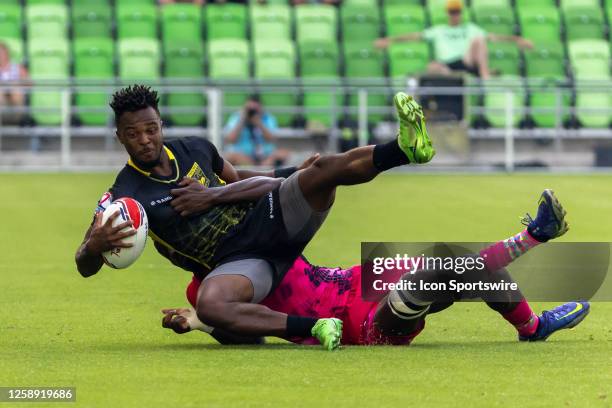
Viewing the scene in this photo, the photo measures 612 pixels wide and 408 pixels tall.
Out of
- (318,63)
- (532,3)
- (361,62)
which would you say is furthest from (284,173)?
(532,3)

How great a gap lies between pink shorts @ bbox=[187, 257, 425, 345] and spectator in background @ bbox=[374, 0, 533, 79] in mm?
15780

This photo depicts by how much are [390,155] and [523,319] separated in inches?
51.9

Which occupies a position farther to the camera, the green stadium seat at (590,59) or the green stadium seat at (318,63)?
the green stadium seat at (590,59)

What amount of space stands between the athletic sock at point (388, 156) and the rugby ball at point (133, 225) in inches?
55.0

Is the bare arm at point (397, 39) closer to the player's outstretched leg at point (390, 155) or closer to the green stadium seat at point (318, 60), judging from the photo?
the green stadium seat at point (318, 60)

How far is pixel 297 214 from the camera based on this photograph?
Result: 8.79 meters

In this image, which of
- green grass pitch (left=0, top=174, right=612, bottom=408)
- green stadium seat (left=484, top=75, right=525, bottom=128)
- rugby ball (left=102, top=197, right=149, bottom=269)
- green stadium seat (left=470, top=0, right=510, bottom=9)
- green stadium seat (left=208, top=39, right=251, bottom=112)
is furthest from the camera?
green stadium seat (left=470, top=0, right=510, bottom=9)

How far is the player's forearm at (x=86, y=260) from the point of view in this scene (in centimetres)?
860

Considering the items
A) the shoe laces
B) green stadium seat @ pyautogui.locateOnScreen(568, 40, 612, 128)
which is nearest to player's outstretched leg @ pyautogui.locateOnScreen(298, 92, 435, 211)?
the shoe laces

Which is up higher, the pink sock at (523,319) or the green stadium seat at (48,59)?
the green stadium seat at (48,59)

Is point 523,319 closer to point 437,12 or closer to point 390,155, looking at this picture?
point 390,155

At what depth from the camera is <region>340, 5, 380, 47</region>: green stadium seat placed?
86.0 feet

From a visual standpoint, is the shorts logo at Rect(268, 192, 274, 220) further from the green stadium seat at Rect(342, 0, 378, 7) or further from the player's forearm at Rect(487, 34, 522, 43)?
the green stadium seat at Rect(342, 0, 378, 7)

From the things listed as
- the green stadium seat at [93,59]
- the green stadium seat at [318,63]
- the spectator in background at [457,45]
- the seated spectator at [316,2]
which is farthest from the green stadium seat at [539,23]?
the green stadium seat at [93,59]
